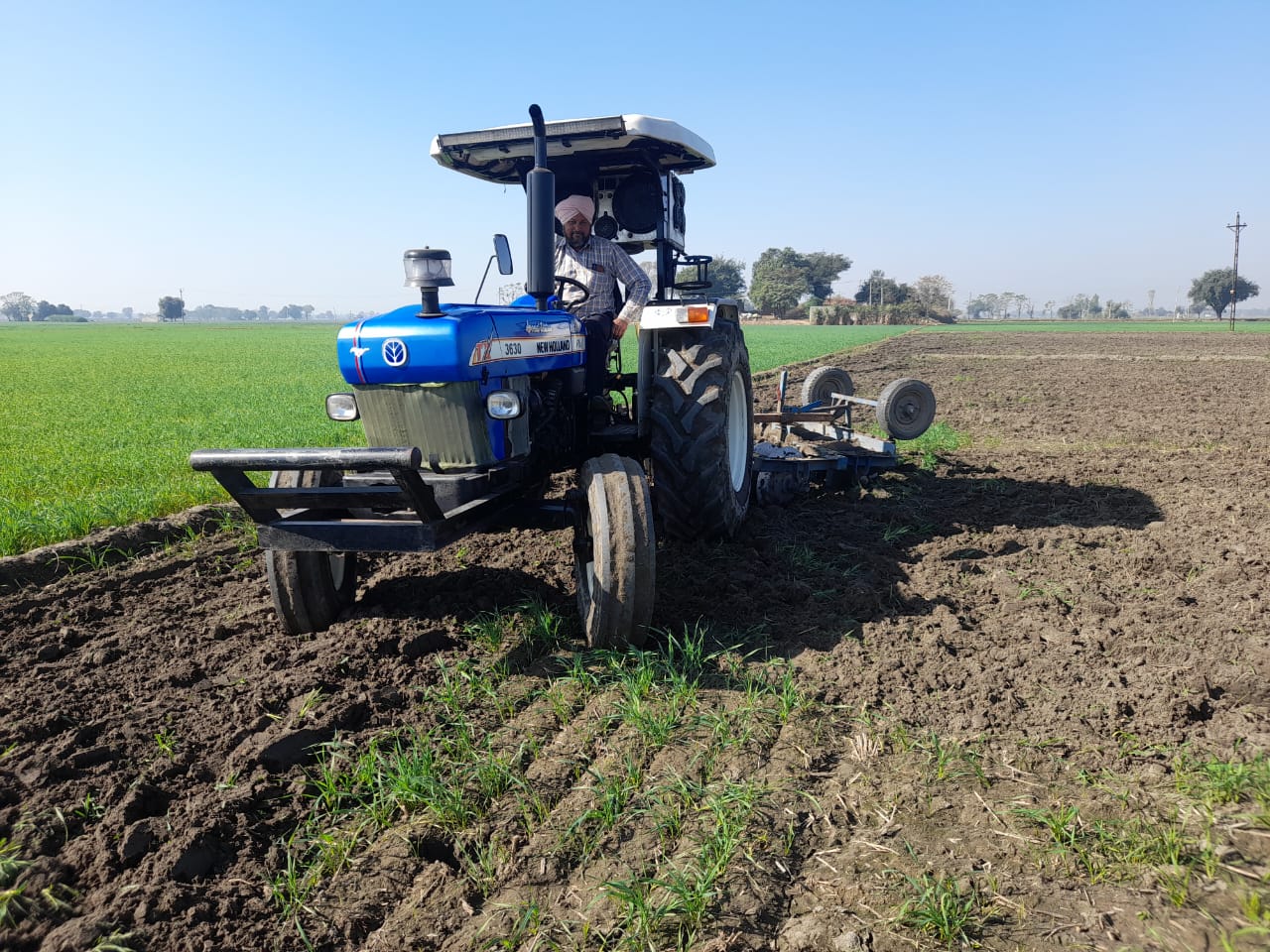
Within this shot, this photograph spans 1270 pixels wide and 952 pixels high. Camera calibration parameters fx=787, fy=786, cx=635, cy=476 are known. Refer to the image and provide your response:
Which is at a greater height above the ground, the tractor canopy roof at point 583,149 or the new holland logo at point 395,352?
the tractor canopy roof at point 583,149

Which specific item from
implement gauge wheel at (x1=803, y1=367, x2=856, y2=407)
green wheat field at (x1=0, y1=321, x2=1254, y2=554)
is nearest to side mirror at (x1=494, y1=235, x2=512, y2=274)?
green wheat field at (x1=0, y1=321, x2=1254, y2=554)

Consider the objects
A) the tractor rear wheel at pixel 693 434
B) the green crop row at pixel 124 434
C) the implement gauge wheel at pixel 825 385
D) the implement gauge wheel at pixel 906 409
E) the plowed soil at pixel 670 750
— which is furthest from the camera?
the implement gauge wheel at pixel 825 385

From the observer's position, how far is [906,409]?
23.3ft

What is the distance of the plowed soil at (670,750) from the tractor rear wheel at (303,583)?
0.40ft

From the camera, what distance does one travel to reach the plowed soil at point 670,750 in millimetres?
2051

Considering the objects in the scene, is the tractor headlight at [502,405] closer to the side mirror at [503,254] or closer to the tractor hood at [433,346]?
the tractor hood at [433,346]

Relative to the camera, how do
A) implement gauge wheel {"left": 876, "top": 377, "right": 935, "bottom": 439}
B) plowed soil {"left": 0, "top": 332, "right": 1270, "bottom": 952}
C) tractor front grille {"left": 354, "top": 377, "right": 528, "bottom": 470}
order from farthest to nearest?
implement gauge wheel {"left": 876, "top": 377, "right": 935, "bottom": 439} < tractor front grille {"left": 354, "top": 377, "right": 528, "bottom": 470} < plowed soil {"left": 0, "top": 332, "right": 1270, "bottom": 952}

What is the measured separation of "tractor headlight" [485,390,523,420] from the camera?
3.42 meters

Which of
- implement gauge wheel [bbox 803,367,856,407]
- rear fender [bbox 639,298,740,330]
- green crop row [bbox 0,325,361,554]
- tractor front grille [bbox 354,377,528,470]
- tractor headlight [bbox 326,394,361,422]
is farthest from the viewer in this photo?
implement gauge wheel [bbox 803,367,856,407]

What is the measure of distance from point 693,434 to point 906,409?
3479mm

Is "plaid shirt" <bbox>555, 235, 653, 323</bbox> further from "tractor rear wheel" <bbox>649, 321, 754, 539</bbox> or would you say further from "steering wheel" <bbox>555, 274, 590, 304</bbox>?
"tractor rear wheel" <bbox>649, 321, 754, 539</bbox>

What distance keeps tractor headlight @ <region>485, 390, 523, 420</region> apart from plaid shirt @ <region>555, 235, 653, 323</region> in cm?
150

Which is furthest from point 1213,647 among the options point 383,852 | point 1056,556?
point 383,852

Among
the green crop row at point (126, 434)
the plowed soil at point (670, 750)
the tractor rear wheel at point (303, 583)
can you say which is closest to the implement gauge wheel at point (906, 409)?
the plowed soil at point (670, 750)
